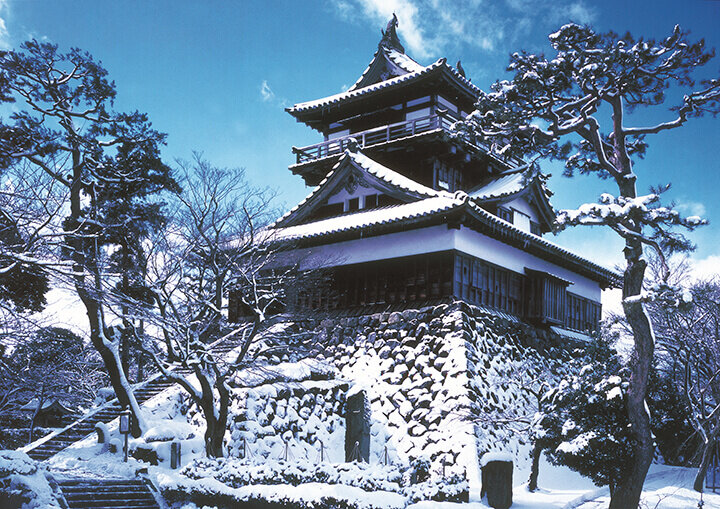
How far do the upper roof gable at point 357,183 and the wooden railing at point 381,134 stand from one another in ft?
4.64

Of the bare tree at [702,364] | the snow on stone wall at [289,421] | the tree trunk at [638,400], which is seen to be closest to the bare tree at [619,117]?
the tree trunk at [638,400]

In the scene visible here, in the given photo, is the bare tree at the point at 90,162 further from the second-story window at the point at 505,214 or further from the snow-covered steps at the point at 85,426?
the second-story window at the point at 505,214

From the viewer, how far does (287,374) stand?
68.0 feet

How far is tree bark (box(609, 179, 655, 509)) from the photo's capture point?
12.5 metres

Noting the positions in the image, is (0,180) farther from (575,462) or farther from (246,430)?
(575,462)

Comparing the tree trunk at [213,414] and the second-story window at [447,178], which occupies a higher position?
the second-story window at [447,178]

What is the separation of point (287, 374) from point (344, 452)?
3.11m

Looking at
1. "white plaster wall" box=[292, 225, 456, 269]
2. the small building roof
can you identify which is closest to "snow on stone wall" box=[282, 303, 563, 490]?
"white plaster wall" box=[292, 225, 456, 269]

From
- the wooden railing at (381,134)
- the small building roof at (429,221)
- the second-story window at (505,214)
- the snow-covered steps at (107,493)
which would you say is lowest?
the snow-covered steps at (107,493)

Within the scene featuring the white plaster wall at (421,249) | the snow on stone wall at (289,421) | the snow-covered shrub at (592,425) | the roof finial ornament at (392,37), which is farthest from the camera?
the roof finial ornament at (392,37)

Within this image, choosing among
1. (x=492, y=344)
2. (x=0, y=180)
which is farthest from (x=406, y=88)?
(x=0, y=180)

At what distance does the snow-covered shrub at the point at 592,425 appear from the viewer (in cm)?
1272

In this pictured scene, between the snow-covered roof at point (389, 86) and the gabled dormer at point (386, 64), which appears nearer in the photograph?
the snow-covered roof at point (389, 86)

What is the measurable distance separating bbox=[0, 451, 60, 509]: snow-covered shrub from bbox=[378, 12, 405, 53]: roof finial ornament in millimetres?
24405
